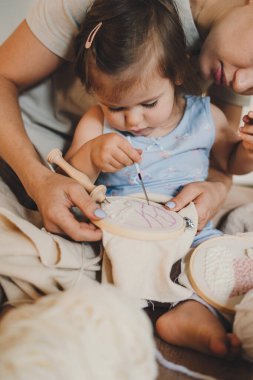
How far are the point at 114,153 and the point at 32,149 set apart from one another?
22 cm

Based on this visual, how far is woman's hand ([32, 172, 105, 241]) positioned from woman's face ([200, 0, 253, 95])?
1.50 feet

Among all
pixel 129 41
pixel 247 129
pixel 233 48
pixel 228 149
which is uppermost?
pixel 129 41

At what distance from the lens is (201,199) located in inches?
35.8

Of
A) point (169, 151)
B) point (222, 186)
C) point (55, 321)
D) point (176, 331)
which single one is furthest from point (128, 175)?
point (55, 321)

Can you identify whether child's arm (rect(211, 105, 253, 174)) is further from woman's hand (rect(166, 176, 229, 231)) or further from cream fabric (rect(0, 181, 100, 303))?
cream fabric (rect(0, 181, 100, 303))

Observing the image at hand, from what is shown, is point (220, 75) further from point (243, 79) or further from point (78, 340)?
point (78, 340)

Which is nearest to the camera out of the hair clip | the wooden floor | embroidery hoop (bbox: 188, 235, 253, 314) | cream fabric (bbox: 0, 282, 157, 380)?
cream fabric (bbox: 0, 282, 157, 380)

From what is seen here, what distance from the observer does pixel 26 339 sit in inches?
16.7

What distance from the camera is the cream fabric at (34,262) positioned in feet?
2.29

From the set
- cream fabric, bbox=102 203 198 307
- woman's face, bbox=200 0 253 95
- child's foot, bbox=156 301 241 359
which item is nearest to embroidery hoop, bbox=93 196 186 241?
cream fabric, bbox=102 203 198 307

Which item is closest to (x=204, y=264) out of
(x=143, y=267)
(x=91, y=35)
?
(x=143, y=267)

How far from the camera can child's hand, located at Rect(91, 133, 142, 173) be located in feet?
2.64

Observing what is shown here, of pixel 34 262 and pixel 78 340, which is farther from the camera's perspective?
pixel 34 262

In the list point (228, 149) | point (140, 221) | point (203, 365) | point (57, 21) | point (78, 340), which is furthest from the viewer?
point (228, 149)
